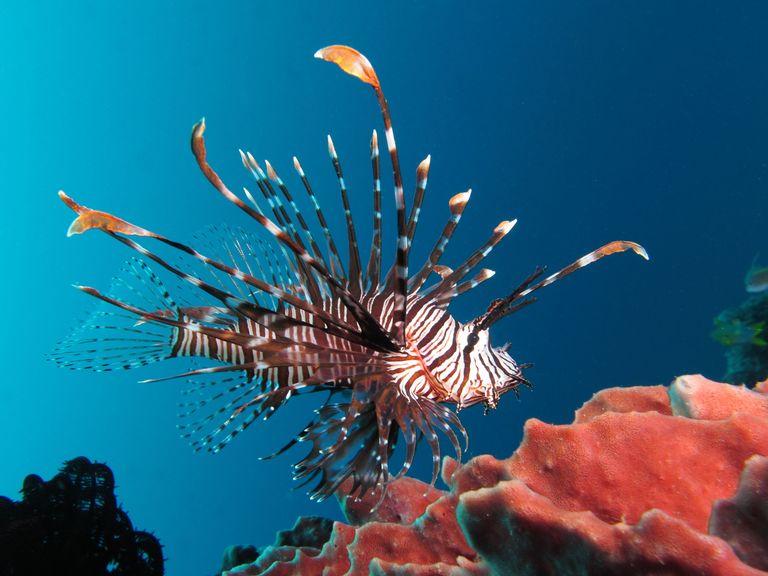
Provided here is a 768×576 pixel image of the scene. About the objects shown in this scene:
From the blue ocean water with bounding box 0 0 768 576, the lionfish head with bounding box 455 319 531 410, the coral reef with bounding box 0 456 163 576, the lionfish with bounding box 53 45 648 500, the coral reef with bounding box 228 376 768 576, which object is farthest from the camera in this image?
the blue ocean water with bounding box 0 0 768 576

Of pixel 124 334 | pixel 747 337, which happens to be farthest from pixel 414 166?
pixel 124 334

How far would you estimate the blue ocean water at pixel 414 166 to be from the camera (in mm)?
28516

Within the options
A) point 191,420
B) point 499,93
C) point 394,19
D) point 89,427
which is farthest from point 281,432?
point 191,420

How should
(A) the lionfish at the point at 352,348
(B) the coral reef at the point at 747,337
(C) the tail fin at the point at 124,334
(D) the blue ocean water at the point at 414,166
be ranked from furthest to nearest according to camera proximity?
(D) the blue ocean water at the point at 414,166, (B) the coral reef at the point at 747,337, (C) the tail fin at the point at 124,334, (A) the lionfish at the point at 352,348

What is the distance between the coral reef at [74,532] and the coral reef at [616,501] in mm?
2106

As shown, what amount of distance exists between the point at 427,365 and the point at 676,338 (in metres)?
29.1

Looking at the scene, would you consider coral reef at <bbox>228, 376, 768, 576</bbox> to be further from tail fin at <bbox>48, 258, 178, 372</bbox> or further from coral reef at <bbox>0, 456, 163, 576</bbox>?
coral reef at <bbox>0, 456, 163, 576</bbox>

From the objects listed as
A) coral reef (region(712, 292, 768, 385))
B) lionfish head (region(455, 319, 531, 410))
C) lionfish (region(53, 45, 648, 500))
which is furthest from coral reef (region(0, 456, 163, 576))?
coral reef (region(712, 292, 768, 385))

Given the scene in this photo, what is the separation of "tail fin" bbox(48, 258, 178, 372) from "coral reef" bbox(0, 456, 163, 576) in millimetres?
1163

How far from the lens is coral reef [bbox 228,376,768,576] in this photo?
133cm

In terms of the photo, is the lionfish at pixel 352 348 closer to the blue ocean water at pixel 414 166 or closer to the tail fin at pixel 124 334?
the tail fin at pixel 124 334

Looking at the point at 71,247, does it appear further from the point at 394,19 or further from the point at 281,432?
the point at 394,19

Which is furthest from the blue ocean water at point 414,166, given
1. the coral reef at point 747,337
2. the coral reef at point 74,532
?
the coral reef at point 74,532

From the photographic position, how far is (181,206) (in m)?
48.3
